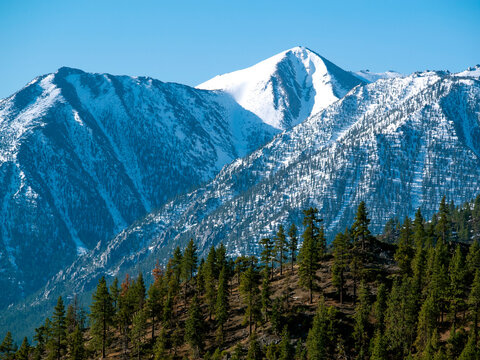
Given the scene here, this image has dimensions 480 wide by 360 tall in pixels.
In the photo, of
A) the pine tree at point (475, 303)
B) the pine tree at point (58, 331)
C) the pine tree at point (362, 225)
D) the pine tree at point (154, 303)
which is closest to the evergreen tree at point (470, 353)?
the pine tree at point (475, 303)

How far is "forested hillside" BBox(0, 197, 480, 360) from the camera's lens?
321 feet

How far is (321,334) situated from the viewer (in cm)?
9694

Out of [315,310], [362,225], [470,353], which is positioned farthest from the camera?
[362,225]

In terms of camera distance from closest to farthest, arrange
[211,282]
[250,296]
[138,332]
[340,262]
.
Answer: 1. [250,296]
2. [340,262]
3. [138,332]
4. [211,282]

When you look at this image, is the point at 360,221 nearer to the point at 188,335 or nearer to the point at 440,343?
the point at 440,343

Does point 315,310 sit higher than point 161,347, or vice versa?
point 315,310

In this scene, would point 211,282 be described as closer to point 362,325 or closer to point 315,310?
point 315,310

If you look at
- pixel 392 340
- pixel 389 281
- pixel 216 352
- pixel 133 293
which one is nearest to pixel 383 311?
pixel 392 340

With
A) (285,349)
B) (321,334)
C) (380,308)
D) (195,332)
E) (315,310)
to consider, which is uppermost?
(380,308)

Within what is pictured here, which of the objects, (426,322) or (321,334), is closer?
(426,322)

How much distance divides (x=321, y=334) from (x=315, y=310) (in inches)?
544

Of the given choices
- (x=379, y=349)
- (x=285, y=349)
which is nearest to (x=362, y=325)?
(x=379, y=349)

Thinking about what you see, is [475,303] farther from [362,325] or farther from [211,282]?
[211,282]

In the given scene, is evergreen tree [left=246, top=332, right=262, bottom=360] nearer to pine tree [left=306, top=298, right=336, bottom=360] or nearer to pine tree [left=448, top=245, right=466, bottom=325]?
pine tree [left=306, top=298, right=336, bottom=360]
